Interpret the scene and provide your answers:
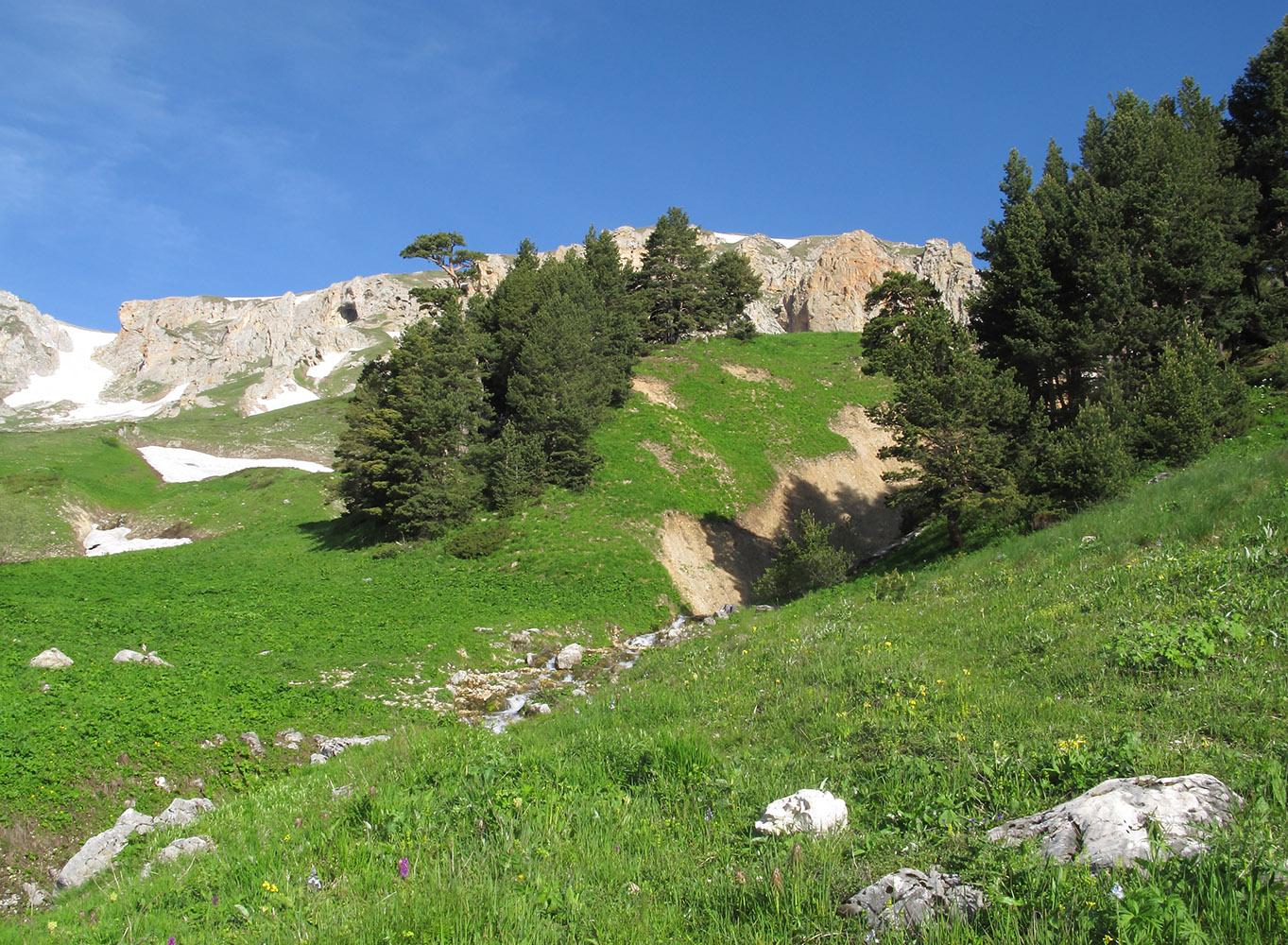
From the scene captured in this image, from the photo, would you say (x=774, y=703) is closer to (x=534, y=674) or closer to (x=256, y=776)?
(x=256, y=776)

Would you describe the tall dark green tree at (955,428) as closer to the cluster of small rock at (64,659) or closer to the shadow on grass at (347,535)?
the cluster of small rock at (64,659)

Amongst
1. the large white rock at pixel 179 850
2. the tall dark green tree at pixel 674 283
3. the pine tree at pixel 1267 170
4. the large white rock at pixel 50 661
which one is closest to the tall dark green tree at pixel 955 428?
the pine tree at pixel 1267 170

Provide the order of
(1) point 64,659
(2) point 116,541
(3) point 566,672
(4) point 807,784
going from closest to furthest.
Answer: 1. (4) point 807,784
2. (1) point 64,659
3. (3) point 566,672
4. (2) point 116,541

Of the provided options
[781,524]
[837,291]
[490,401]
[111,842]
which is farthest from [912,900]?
[837,291]

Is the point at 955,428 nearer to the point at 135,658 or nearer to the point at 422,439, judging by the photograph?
the point at 422,439

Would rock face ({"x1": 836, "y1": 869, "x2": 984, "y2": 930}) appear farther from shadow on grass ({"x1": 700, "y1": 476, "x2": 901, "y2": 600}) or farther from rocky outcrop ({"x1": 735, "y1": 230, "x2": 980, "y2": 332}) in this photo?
rocky outcrop ({"x1": 735, "y1": 230, "x2": 980, "y2": 332})

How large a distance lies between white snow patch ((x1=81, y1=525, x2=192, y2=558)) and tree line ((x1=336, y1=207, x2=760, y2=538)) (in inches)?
730

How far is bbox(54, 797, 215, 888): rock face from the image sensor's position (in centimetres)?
927

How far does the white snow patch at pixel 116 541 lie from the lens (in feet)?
170

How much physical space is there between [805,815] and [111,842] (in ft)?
34.6

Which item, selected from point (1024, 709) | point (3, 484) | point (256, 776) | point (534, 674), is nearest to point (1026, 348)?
point (534, 674)

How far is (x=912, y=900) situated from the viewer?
13.3ft

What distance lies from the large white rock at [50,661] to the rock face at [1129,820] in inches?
872

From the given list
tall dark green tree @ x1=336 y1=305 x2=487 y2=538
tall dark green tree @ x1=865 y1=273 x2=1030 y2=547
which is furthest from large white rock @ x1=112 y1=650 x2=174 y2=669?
tall dark green tree @ x1=865 y1=273 x2=1030 y2=547
